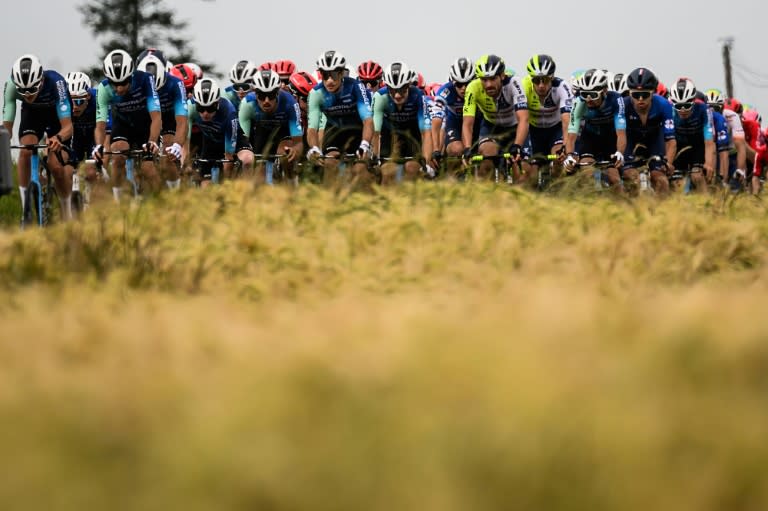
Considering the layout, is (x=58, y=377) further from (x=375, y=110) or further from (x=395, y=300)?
(x=375, y=110)

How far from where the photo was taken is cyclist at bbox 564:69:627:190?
16203mm

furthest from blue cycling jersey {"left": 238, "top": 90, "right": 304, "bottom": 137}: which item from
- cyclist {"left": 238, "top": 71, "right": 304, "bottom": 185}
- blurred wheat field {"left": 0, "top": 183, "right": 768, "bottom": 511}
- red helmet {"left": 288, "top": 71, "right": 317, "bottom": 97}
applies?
blurred wheat field {"left": 0, "top": 183, "right": 768, "bottom": 511}

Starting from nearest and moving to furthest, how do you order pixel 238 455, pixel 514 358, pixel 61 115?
pixel 238 455 < pixel 514 358 < pixel 61 115

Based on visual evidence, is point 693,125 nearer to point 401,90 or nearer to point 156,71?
point 401,90

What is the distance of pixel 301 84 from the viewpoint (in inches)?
870

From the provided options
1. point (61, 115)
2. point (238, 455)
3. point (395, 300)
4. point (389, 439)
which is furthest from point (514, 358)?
point (61, 115)

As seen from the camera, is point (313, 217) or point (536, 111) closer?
point (313, 217)

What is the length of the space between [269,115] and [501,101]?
10.2 ft

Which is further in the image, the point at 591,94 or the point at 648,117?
the point at 648,117

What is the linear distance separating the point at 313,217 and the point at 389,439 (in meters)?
5.58

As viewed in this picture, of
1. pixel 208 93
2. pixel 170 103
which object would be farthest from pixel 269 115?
pixel 170 103

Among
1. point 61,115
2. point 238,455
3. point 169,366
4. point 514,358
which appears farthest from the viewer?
point 61,115

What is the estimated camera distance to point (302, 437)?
3242 millimetres

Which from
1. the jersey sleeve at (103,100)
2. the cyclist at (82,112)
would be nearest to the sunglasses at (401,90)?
the jersey sleeve at (103,100)
